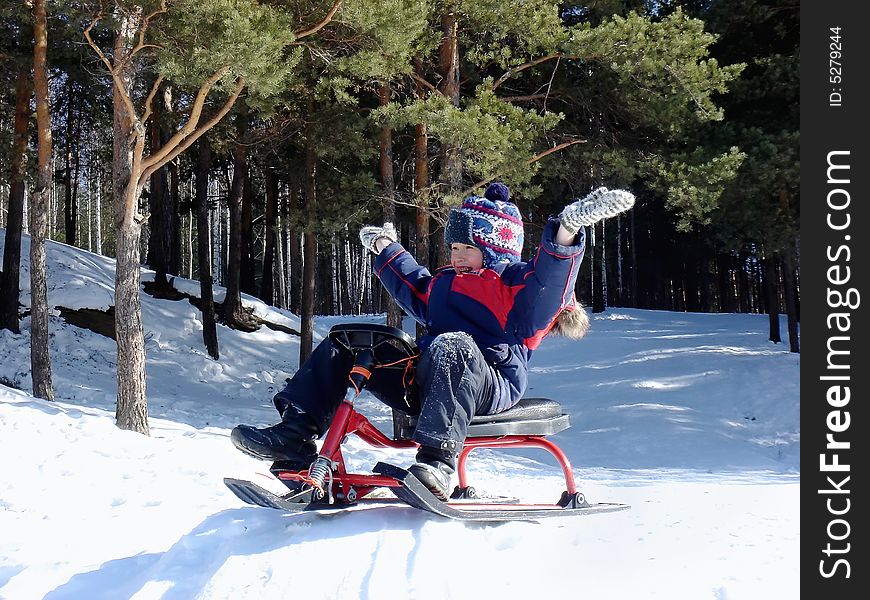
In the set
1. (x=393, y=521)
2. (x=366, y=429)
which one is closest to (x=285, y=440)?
(x=366, y=429)

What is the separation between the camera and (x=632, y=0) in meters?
14.5

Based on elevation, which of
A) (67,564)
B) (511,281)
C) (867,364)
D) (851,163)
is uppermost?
(851,163)

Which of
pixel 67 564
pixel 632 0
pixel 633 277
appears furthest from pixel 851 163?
pixel 633 277

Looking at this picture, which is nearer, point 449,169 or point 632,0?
point 449,169

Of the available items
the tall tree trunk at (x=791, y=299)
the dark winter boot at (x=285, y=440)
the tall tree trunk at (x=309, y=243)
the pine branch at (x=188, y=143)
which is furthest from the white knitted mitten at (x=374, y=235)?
the tall tree trunk at (x=791, y=299)

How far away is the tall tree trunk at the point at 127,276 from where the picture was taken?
8.35 metres

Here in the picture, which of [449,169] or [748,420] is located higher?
[449,169]

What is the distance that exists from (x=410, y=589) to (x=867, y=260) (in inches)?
102

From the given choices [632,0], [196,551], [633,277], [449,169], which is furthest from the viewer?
[633,277]

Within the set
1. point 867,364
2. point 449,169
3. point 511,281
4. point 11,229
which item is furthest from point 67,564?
point 11,229

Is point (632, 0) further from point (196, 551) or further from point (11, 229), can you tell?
point (196, 551)

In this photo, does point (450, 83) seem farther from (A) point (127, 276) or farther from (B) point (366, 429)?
(B) point (366, 429)

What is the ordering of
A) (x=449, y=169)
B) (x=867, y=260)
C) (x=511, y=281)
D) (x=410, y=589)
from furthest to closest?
(x=449, y=169) → (x=511, y=281) → (x=867, y=260) → (x=410, y=589)

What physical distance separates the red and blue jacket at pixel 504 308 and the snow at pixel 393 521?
80 cm
